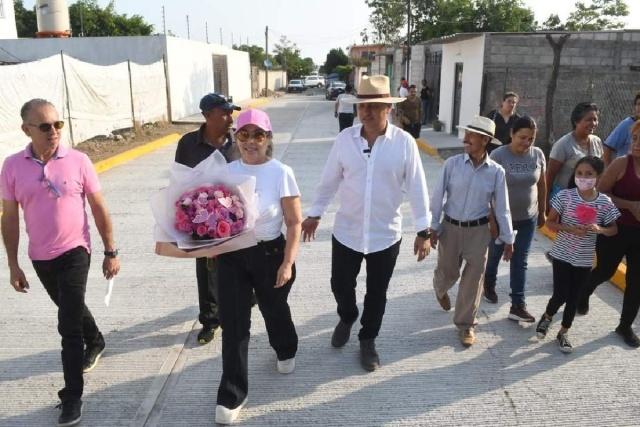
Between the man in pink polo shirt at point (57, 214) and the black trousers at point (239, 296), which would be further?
the black trousers at point (239, 296)

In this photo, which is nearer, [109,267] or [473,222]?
[109,267]

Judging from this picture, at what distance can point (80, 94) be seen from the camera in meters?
12.0

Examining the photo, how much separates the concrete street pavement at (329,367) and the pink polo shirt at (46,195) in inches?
38.4

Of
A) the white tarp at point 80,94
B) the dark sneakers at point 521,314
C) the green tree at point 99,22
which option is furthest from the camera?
the green tree at point 99,22

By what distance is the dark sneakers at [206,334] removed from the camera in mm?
3782

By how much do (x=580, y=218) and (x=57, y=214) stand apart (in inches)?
124

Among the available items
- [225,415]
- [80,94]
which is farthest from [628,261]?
[80,94]

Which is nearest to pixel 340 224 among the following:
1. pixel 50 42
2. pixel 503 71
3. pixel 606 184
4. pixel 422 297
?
pixel 422 297

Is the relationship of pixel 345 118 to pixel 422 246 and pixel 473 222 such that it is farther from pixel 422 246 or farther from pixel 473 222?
pixel 422 246

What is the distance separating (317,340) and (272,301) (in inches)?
34.4

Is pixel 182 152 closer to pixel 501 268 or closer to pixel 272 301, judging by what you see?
pixel 272 301

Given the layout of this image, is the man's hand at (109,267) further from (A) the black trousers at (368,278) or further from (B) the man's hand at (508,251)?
(B) the man's hand at (508,251)

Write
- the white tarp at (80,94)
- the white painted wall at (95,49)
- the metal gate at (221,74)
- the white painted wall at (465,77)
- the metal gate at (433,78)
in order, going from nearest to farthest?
the white tarp at (80,94) → the white painted wall at (465,77) → the metal gate at (433,78) → the white painted wall at (95,49) → the metal gate at (221,74)

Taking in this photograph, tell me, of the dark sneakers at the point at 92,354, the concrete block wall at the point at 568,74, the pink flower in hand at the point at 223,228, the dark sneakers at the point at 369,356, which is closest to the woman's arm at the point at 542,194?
the dark sneakers at the point at 369,356
